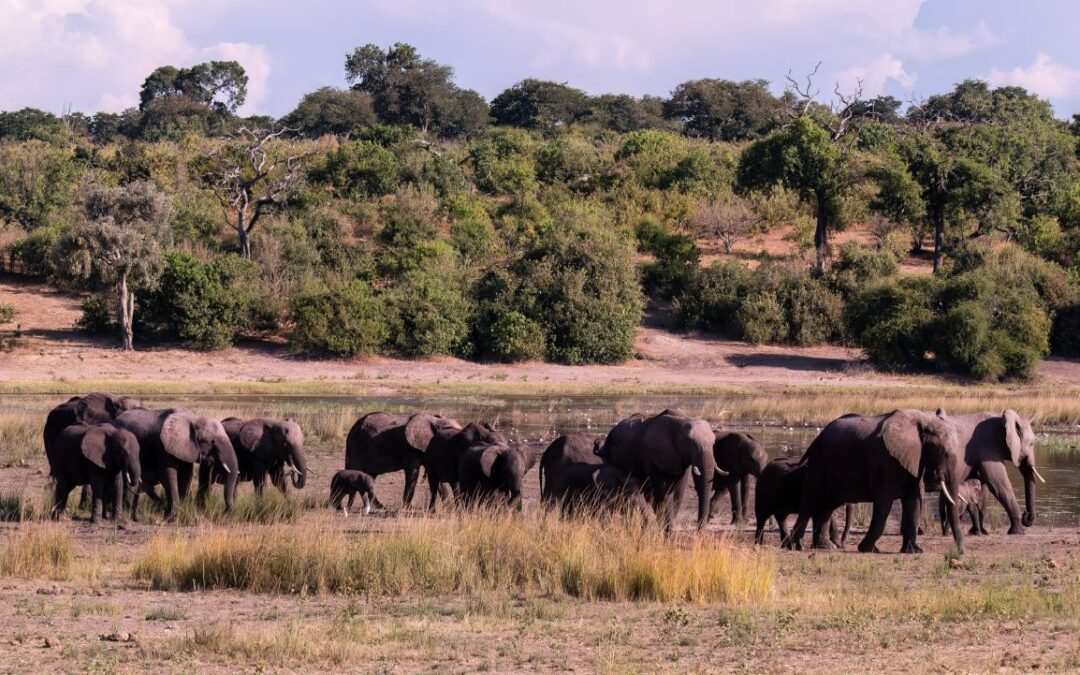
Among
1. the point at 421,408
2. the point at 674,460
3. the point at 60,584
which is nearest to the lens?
the point at 60,584

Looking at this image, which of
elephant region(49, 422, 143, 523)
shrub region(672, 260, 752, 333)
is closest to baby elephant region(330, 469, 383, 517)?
elephant region(49, 422, 143, 523)

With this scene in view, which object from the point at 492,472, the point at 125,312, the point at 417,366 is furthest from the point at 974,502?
the point at 125,312

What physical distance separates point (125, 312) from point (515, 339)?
509 inches

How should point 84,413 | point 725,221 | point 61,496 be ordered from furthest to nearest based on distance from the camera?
point 725,221
point 84,413
point 61,496

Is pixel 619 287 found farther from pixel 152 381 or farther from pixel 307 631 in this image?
pixel 307 631

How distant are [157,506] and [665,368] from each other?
30.5 metres

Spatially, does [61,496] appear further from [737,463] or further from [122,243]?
[122,243]

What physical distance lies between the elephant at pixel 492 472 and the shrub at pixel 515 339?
29214 mm

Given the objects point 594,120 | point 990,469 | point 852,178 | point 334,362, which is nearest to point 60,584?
point 990,469

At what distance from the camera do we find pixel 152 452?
19.1m

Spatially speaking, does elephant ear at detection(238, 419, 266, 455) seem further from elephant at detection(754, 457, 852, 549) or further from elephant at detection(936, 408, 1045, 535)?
elephant at detection(936, 408, 1045, 535)

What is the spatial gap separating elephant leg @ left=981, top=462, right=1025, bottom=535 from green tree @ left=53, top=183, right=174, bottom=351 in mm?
33820

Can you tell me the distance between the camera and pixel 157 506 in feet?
64.0

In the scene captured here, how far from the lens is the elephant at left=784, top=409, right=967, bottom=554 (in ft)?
53.4
